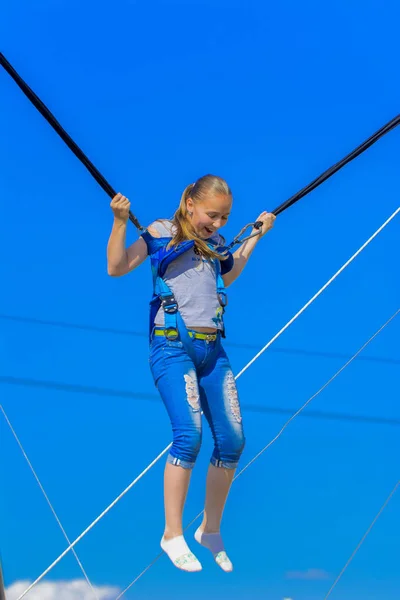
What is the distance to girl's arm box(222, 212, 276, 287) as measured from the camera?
3.22 m

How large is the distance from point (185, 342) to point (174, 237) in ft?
1.08

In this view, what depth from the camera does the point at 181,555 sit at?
2805mm

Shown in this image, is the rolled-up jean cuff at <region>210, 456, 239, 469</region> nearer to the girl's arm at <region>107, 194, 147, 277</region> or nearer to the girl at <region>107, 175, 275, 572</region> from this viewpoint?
the girl at <region>107, 175, 275, 572</region>

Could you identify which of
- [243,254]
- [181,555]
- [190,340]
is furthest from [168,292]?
[181,555]

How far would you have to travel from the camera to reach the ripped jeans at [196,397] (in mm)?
2875

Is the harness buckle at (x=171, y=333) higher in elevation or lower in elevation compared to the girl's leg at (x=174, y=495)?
higher

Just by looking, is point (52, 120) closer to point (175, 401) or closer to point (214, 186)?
point (214, 186)

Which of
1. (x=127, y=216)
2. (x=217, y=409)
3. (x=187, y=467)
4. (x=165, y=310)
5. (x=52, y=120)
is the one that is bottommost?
(x=187, y=467)

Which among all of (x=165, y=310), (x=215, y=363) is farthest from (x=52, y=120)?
(x=215, y=363)

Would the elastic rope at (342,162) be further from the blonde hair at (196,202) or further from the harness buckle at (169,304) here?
the harness buckle at (169,304)

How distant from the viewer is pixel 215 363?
3020 millimetres

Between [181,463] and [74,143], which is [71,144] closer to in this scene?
[74,143]

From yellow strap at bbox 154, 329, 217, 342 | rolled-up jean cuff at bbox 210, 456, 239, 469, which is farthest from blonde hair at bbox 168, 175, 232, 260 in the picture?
rolled-up jean cuff at bbox 210, 456, 239, 469

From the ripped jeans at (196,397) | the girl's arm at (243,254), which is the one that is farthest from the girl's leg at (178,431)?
the girl's arm at (243,254)
